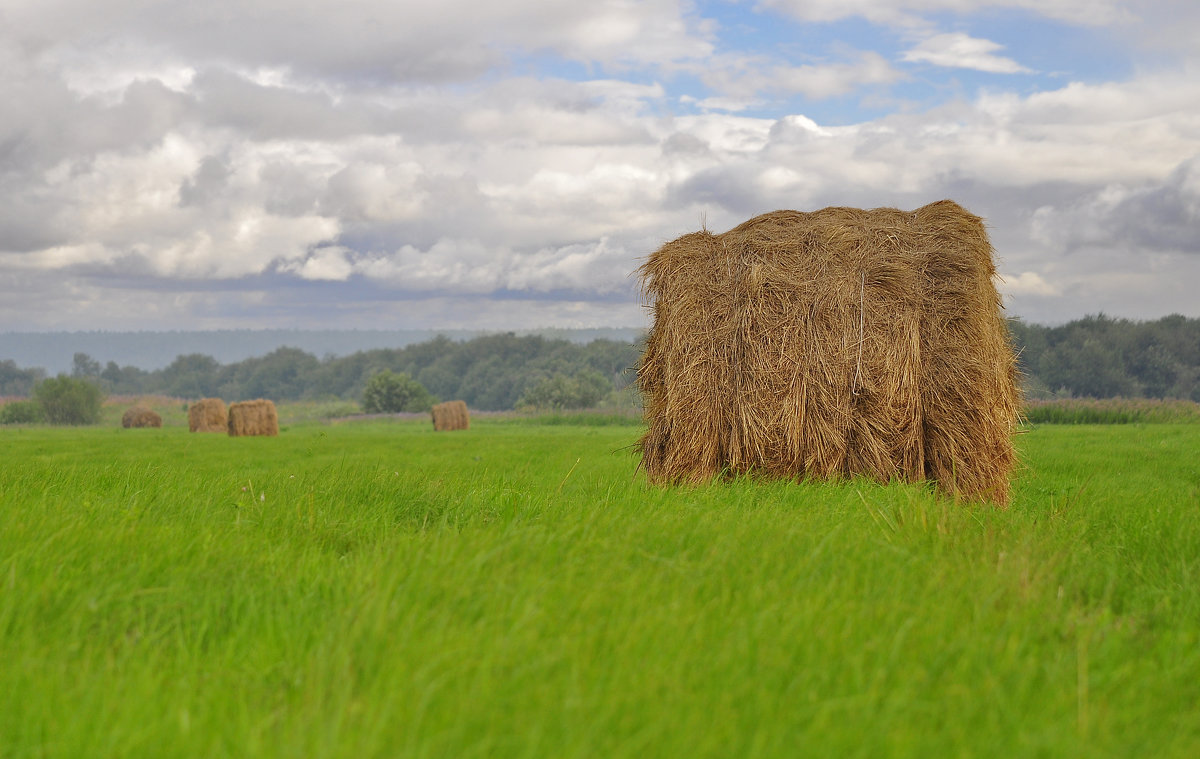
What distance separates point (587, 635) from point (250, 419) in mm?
30551

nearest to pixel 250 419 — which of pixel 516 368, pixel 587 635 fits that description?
pixel 587 635

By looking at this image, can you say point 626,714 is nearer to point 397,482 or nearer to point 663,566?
point 663,566

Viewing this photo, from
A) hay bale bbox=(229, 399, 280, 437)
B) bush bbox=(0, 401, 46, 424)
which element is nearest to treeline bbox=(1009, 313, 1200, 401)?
hay bale bbox=(229, 399, 280, 437)

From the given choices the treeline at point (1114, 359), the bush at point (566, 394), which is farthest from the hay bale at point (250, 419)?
the treeline at point (1114, 359)

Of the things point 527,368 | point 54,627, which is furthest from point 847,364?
point 527,368

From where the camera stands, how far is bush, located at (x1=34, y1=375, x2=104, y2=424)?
53.4 m

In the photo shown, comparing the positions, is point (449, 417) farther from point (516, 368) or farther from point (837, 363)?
point (516, 368)

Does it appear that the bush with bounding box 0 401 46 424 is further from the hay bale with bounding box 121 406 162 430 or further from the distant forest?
the distant forest

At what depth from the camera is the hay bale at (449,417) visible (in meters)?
36.8

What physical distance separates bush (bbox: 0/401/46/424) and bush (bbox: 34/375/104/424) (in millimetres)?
529

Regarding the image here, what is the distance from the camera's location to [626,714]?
2.78 m

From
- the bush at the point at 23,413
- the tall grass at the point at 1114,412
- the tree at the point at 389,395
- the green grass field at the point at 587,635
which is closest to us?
the green grass field at the point at 587,635

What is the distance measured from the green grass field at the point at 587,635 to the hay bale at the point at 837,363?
256 cm

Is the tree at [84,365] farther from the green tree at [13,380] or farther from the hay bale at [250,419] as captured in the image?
the hay bale at [250,419]
